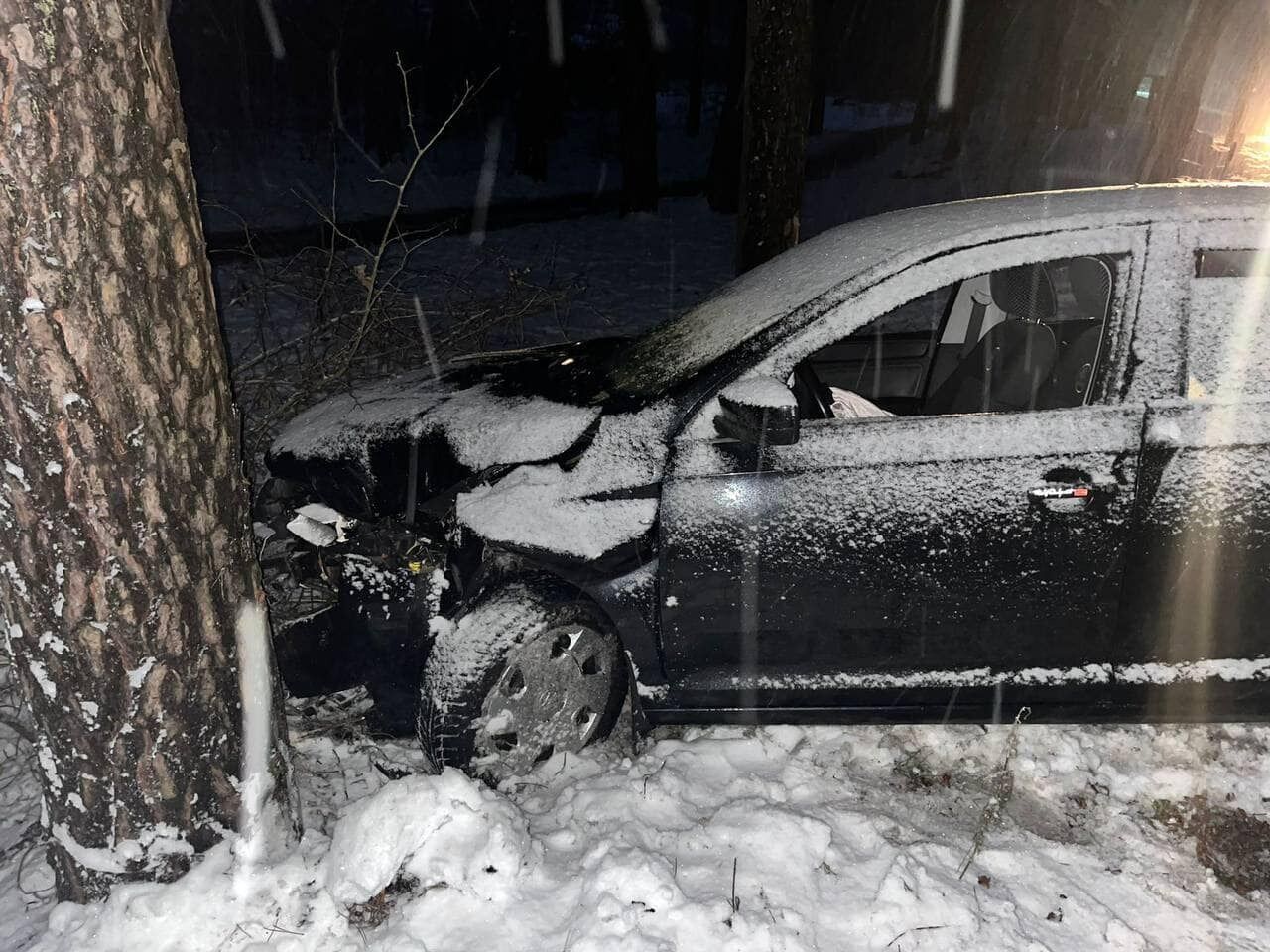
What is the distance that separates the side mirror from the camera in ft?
8.18

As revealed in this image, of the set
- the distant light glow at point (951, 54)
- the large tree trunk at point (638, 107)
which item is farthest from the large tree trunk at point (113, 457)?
the distant light glow at point (951, 54)

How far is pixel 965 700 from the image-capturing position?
288 cm

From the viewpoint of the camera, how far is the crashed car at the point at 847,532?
261 cm

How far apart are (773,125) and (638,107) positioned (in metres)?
8.50

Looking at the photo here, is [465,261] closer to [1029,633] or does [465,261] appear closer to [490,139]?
[1029,633]

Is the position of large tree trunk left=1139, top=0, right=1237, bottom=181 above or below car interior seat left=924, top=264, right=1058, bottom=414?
above

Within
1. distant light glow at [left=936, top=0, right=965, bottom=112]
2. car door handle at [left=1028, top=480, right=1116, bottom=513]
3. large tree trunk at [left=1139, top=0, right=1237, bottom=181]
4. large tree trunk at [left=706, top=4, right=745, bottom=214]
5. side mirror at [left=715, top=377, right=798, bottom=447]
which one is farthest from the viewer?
distant light glow at [left=936, top=0, right=965, bottom=112]

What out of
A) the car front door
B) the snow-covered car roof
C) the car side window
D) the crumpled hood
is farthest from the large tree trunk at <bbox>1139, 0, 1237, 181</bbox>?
the crumpled hood

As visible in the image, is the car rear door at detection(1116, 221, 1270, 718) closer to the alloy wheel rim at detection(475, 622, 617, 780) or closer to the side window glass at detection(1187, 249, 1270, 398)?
the side window glass at detection(1187, 249, 1270, 398)

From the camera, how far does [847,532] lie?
268 centimetres

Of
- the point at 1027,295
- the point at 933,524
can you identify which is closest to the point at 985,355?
the point at 1027,295

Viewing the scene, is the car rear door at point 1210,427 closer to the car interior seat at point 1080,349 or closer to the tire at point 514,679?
the car interior seat at point 1080,349

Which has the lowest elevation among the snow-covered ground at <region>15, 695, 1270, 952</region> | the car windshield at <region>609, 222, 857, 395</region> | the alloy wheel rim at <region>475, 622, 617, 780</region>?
the snow-covered ground at <region>15, 695, 1270, 952</region>

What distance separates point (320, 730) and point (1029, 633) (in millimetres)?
2364
